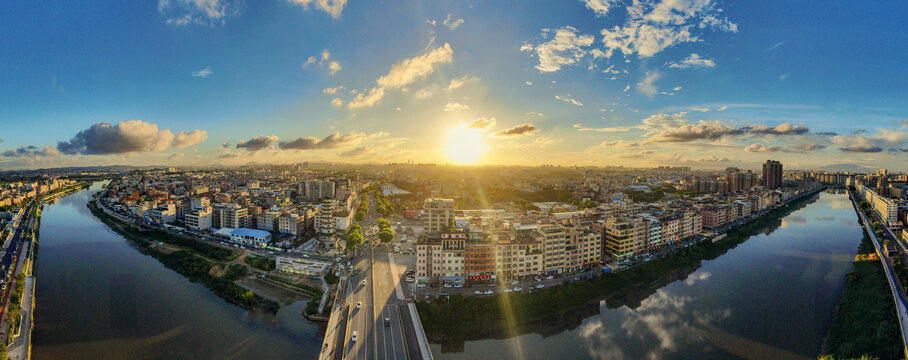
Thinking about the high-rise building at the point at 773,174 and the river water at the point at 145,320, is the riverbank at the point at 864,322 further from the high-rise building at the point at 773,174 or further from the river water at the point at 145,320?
the high-rise building at the point at 773,174

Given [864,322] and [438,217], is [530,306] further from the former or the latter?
[438,217]

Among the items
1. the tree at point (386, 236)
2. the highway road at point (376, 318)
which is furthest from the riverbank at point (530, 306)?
the tree at point (386, 236)

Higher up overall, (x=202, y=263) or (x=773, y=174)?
(x=773, y=174)

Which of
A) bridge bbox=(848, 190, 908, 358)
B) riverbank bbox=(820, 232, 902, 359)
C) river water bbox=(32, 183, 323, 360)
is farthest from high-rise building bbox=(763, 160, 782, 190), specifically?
river water bbox=(32, 183, 323, 360)

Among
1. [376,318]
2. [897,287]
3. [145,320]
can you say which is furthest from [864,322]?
[145,320]

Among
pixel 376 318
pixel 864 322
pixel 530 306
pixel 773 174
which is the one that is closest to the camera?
pixel 376 318

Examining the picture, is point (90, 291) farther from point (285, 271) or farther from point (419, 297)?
point (419, 297)
